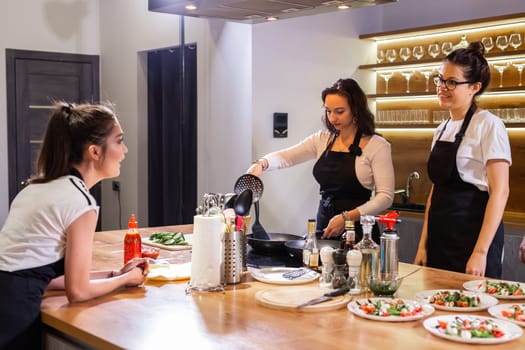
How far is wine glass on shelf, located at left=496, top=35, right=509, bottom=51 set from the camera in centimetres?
488

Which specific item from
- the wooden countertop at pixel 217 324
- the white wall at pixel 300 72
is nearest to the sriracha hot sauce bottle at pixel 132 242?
the wooden countertop at pixel 217 324

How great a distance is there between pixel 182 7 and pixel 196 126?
2058 mm

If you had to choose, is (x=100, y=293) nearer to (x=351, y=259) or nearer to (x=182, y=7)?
(x=351, y=259)

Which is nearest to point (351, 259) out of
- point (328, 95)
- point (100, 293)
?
point (100, 293)

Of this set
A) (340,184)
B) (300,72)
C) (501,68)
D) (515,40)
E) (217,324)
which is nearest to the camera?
(217,324)

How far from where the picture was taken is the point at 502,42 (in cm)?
490

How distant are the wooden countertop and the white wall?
2.66 m

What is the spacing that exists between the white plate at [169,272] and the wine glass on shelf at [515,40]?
330 cm

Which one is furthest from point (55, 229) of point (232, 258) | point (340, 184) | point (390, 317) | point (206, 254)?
point (340, 184)

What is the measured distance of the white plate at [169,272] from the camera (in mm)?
2375

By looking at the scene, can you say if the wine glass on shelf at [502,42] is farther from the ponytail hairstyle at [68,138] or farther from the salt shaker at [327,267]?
the ponytail hairstyle at [68,138]

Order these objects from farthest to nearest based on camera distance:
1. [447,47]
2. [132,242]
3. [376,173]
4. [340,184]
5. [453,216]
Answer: [447,47] < [340,184] < [376,173] < [453,216] < [132,242]

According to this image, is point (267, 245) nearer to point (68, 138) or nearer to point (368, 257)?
Answer: point (368, 257)

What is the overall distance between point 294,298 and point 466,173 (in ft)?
3.84
